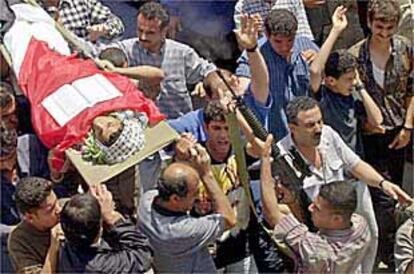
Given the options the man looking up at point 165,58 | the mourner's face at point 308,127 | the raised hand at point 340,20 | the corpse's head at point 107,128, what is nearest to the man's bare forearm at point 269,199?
the mourner's face at point 308,127

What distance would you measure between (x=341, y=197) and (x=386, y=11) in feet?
4.70

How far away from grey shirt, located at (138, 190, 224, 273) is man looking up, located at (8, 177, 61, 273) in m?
0.40

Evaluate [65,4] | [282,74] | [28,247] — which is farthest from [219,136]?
[65,4]

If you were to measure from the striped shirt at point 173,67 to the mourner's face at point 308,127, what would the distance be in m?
0.83

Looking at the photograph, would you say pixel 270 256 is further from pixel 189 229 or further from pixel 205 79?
pixel 205 79

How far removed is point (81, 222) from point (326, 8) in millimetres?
2449

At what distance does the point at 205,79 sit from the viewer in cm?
659

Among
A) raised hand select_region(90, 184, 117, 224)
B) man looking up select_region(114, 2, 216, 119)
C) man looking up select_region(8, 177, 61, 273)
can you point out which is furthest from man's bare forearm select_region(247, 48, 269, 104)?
man looking up select_region(8, 177, 61, 273)

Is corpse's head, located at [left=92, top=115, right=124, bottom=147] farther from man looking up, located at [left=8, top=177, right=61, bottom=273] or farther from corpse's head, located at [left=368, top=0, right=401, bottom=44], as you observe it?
corpse's head, located at [left=368, top=0, right=401, bottom=44]

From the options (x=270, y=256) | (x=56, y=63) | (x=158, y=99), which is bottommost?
(x=270, y=256)

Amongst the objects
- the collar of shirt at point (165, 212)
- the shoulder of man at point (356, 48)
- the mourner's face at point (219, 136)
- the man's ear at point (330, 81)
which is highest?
the shoulder of man at point (356, 48)

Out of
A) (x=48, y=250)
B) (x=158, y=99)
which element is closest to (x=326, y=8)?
(x=158, y=99)

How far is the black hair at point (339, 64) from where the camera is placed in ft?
20.9

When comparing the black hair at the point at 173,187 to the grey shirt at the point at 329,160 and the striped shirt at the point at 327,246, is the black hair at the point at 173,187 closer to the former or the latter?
the striped shirt at the point at 327,246
